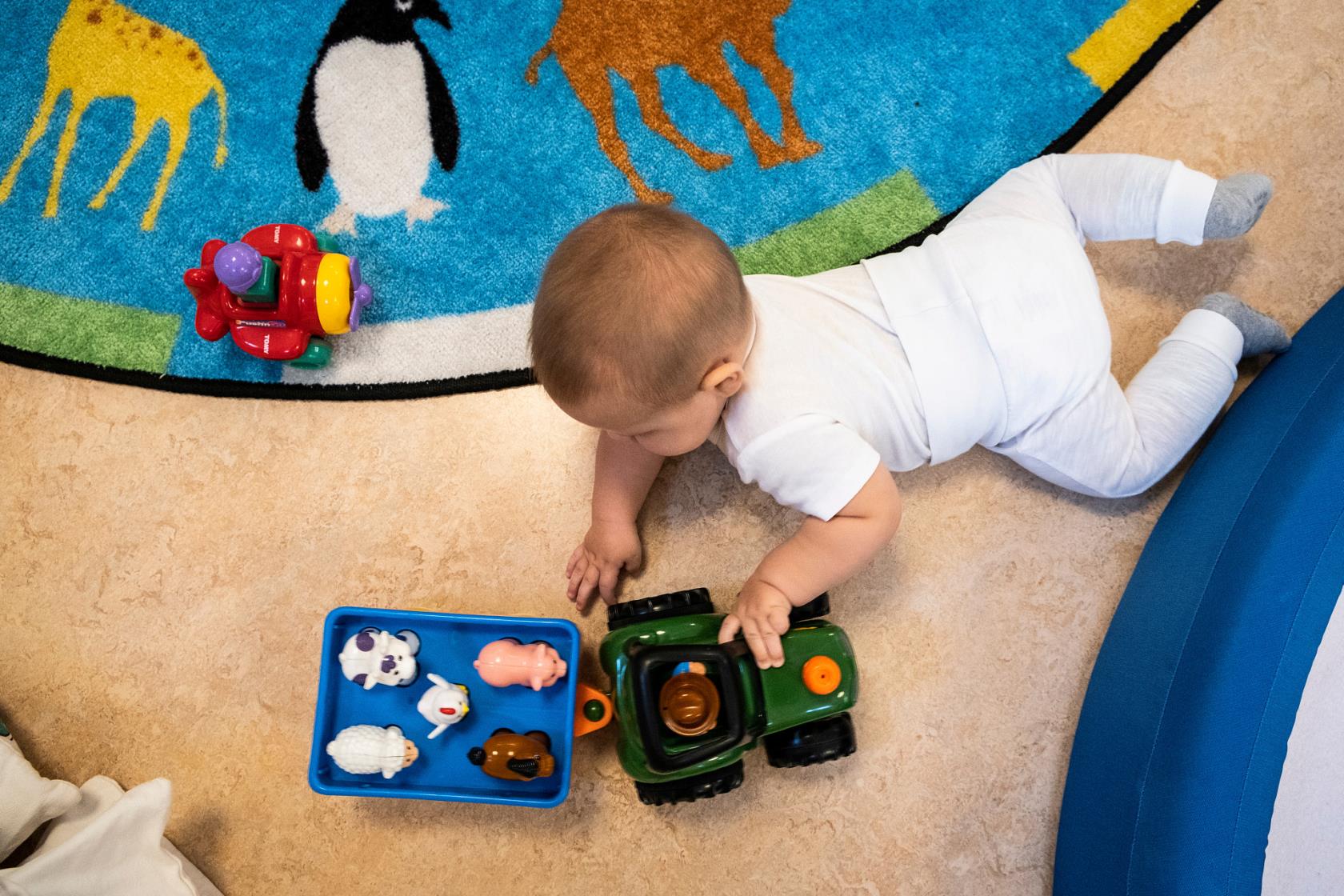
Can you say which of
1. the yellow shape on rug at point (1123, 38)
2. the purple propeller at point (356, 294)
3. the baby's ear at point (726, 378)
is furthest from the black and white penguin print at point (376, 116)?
the yellow shape on rug at point (1123, 38)

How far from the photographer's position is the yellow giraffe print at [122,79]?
97 cm

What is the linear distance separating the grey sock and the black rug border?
0.16 m

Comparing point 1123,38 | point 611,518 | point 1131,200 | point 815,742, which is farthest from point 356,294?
point 1123,38

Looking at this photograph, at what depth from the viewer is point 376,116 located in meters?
0.96

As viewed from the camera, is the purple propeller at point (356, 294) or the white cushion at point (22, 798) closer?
the white cushion at point (22, 798)

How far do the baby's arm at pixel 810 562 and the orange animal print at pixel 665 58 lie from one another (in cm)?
41

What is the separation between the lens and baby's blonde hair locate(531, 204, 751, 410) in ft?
1.90

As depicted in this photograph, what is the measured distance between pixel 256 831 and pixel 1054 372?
846mm

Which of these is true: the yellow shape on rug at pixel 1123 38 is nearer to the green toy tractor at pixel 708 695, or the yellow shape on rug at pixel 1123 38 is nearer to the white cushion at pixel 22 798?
the green toy tractor at pixel 708 695

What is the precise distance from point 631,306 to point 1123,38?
71 cm

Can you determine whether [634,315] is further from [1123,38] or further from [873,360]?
[1123,38]

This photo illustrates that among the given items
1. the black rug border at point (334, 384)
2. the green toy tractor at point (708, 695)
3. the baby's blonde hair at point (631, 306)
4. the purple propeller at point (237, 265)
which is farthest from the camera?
the black rug border at point (334, 384)

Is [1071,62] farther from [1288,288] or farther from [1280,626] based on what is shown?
[1280,626]

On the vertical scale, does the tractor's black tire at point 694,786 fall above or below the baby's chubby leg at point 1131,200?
below
